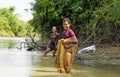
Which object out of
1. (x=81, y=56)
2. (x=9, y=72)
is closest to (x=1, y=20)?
(x=81, y=56)

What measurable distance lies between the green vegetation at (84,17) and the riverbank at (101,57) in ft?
4.09

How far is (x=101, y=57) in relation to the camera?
59.1ft

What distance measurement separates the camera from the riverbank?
52.8 feet

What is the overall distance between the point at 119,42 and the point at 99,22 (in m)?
1.85

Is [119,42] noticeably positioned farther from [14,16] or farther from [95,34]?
[14,16]

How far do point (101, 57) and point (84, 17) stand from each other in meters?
6.26

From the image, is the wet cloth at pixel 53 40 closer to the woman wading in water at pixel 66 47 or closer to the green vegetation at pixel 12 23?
the woman wading in water at pixel 66 47

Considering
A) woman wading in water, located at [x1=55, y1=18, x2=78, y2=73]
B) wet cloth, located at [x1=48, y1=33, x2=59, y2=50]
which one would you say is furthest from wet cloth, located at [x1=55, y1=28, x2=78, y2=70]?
wet cloth, located at [x1=48, y1=33, x2=59, y2=50]

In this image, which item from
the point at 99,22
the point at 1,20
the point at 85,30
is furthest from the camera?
the point at 1,20

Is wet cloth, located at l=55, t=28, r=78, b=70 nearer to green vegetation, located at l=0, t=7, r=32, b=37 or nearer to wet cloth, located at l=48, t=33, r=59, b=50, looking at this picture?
wet cloth, located at l=48, t=33, r=59, b=50

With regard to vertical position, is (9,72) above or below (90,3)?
below

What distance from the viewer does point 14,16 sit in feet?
312

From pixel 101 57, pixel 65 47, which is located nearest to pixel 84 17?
pixel 101 57

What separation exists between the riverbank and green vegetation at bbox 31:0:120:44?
125 centimetres
